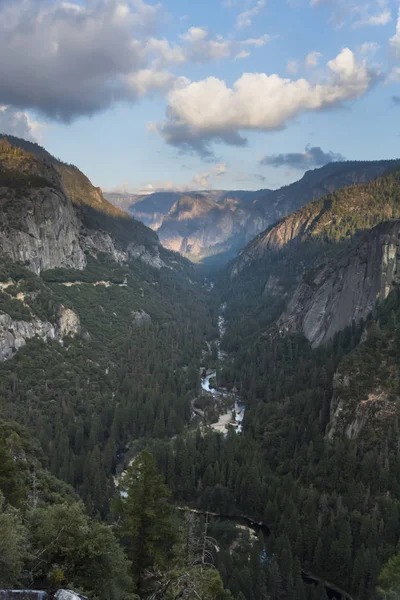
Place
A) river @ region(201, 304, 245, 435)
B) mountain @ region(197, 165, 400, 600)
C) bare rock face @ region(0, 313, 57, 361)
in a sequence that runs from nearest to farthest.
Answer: mountain @ region(197, 165, 400, 600)
bare rock face @ region(0, 313, 57, 361)
river @ region(201, 304, 245, 435)

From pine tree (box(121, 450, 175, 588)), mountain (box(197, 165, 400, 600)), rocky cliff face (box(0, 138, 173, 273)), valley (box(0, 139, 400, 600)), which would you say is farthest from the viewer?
rocky cliff face (box(0, 138, 173, 273))

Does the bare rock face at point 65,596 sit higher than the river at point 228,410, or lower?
higher

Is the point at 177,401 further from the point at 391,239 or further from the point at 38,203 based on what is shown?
the point at 38,203

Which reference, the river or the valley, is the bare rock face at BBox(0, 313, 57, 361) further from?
the river

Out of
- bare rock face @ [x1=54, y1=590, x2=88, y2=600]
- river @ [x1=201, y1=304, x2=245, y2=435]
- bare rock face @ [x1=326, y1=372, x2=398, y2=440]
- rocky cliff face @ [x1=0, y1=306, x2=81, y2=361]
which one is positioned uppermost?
rocky cliff face @ [x1=0, y1=306, x2=81, y2=361]

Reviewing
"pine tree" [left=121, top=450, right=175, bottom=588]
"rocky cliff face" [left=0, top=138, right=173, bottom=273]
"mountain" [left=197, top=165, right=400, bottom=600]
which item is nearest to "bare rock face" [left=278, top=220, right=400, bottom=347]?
"mountain" [left=197, top=165, right=400, bottom=600]

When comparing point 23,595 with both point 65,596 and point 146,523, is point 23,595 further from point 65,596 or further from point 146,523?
point 146,523

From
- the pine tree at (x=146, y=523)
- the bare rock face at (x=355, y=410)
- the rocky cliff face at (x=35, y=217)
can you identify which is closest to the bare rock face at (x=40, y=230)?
the rocky cliff face at (x=35, y=217)

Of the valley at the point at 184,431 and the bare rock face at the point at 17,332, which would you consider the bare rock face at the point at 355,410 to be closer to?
the valley at the point at 184,431

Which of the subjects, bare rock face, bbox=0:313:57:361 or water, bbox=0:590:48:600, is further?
bare rock face, bbox=0:313:57:361
